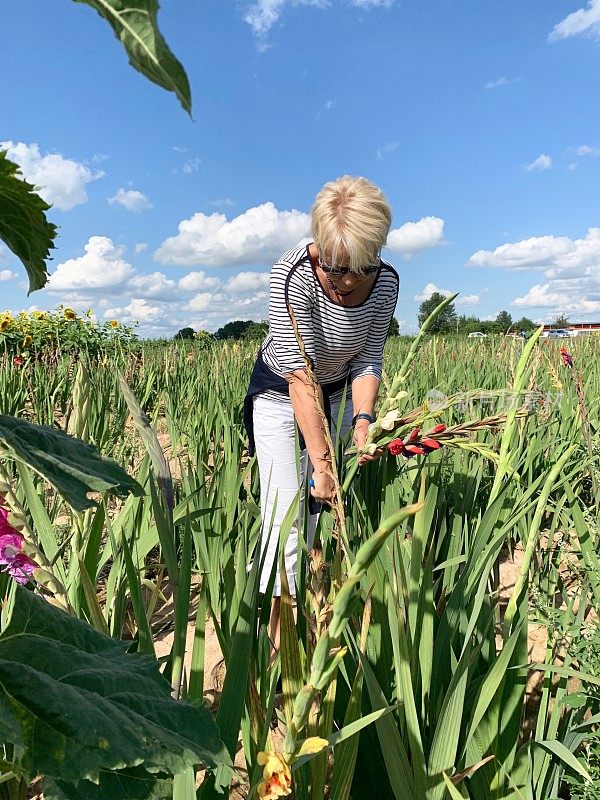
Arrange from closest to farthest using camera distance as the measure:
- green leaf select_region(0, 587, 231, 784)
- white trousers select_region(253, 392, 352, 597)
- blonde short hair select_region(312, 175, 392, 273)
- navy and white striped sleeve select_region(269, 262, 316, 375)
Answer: green leaf select_region(0, 587, 231, 784), blonde short hair select_region(312, 175, 392, 273), navy and white striped sleeve select_region(269, 262, 316, 375), white trousers select_region(253, 392, 352, 597)

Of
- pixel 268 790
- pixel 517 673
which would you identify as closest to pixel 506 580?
pixel 517 673

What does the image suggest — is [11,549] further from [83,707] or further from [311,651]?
[311,651]

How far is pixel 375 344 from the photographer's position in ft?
6.16

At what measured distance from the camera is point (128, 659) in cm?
43

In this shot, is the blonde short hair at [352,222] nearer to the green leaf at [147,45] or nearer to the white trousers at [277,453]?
the white trousers at [277,453]

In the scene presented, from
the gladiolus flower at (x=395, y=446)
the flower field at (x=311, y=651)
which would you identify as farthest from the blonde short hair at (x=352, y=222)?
the gladiolus flower at (x=395, y=446)

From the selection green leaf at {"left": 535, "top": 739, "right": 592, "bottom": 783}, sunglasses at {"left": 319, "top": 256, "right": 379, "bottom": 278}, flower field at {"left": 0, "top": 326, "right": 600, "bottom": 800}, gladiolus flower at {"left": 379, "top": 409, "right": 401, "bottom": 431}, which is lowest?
green leaf at {"left": 535, "top": 739, "right": 592, "bottom": 783}

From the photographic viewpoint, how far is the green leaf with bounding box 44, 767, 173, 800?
1.24ft

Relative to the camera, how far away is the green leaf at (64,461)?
1.18ft

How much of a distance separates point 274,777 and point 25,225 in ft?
1.20

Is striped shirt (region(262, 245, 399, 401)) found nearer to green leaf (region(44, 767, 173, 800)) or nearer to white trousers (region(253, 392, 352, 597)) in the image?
white trousers (region(253, 392, 352, 597))

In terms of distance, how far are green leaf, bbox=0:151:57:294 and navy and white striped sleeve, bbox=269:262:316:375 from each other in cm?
117

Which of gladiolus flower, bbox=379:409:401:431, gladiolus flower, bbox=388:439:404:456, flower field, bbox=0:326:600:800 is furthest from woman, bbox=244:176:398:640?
gladiolus flower, bbox=379:409:401:431

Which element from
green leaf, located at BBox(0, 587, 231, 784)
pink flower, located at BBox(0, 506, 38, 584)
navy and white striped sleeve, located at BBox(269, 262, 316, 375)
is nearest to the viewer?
green leaf, located at BBox(0, 587, 231, 784)
